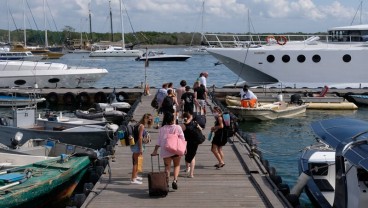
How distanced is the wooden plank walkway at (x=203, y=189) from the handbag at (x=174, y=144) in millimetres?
893

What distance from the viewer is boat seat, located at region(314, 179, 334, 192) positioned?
486 inches

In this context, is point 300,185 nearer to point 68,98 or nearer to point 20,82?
point 68,98

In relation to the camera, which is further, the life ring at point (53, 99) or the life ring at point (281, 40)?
the life ring at point (281, 40)

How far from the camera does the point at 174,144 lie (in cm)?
1094

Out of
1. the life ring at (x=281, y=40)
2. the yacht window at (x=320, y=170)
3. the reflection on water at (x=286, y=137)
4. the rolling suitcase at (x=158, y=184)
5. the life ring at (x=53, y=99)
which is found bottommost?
the reflection on water at (x=286, y=137)

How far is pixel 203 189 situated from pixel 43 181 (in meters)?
3.34

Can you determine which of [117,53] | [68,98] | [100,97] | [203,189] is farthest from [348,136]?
[117,53]

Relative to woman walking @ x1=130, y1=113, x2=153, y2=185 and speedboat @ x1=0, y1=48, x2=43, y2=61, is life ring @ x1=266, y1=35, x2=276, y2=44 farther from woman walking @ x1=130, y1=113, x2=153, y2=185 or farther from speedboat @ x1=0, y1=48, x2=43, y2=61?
woman walking @ x1=130, y1=113, x2=153, y2=185

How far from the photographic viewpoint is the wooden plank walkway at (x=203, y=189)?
35.1ft

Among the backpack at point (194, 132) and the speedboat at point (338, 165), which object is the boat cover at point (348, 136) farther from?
the backpack at point (194, 132)

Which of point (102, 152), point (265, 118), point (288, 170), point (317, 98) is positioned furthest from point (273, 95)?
point (102, 152)

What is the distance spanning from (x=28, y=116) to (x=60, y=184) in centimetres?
862

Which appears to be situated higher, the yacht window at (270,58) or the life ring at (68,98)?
the yacht window at (270,58)

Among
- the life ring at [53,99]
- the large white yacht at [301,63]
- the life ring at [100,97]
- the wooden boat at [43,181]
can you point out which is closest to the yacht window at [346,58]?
the large white yacht at [301,63]
